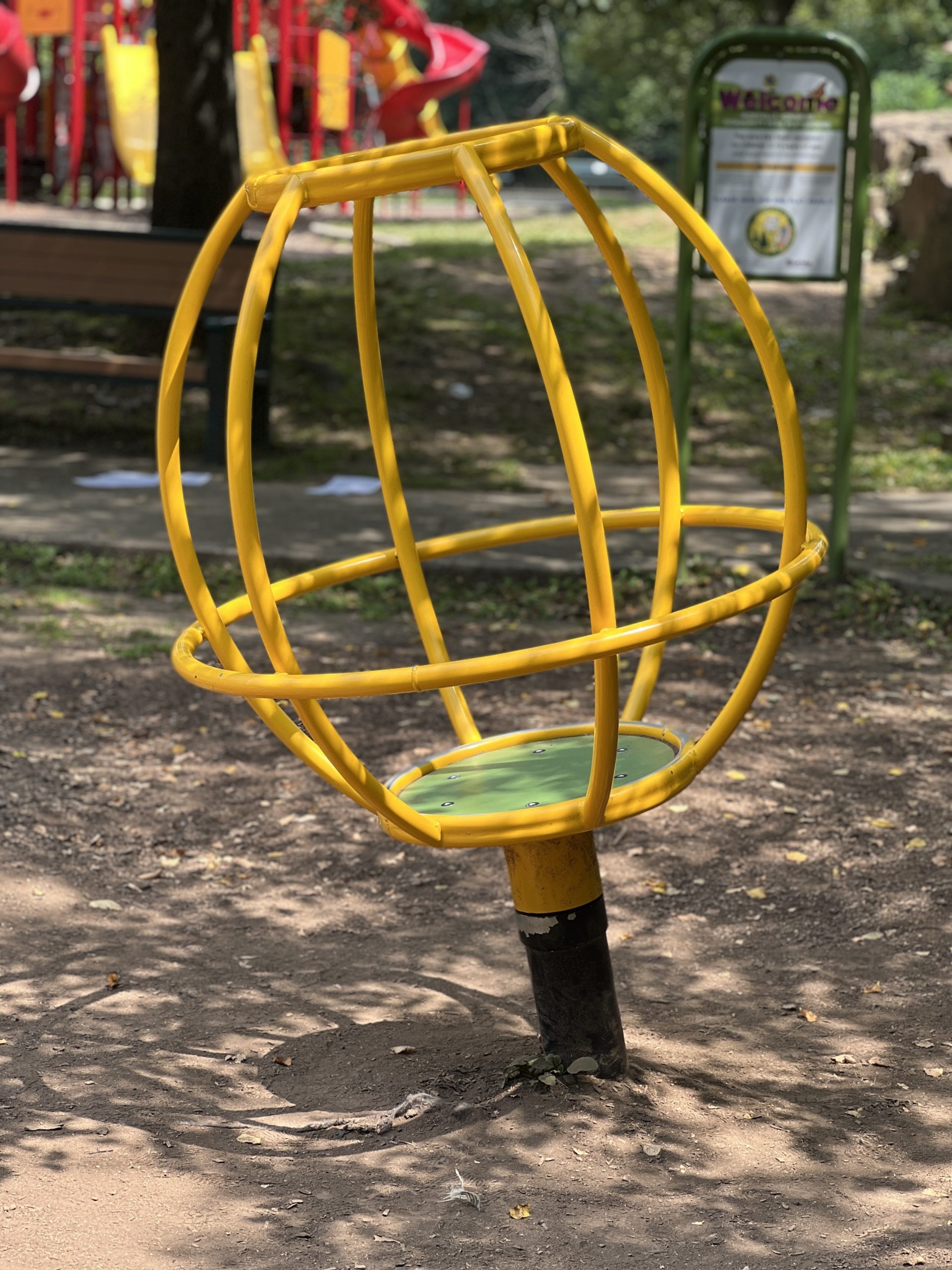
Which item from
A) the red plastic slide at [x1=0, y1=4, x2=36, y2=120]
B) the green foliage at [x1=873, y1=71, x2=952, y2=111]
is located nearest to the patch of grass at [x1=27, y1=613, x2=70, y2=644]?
the red plastic slide at [x1=0, y1=4, x2=36, y2=120]

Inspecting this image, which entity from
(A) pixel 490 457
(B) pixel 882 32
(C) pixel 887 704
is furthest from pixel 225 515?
(B) pixel 882 32

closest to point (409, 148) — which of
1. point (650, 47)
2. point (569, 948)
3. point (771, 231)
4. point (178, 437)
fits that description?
point (178, 437)

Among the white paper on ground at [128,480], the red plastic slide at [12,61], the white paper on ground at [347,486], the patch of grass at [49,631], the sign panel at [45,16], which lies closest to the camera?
the patch of grass at [49,631]

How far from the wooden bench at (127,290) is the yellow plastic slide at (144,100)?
8103mm

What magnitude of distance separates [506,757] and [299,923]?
88 centimetres

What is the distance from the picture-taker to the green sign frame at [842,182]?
5816mm

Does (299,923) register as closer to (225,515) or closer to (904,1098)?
(904,1098)

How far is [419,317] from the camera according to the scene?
10.5 m

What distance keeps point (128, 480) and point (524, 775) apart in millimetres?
5437

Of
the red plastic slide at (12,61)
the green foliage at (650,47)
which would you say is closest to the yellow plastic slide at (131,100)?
the red plastic slide at (12,61)

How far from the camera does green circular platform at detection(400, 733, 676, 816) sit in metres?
2.76

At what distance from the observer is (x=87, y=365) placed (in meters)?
8.29

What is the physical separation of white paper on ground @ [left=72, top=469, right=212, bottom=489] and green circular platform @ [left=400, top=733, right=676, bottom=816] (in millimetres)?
4799

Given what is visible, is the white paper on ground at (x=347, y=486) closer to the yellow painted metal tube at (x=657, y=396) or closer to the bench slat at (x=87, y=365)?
the bench slat at (x=87, y=365)
